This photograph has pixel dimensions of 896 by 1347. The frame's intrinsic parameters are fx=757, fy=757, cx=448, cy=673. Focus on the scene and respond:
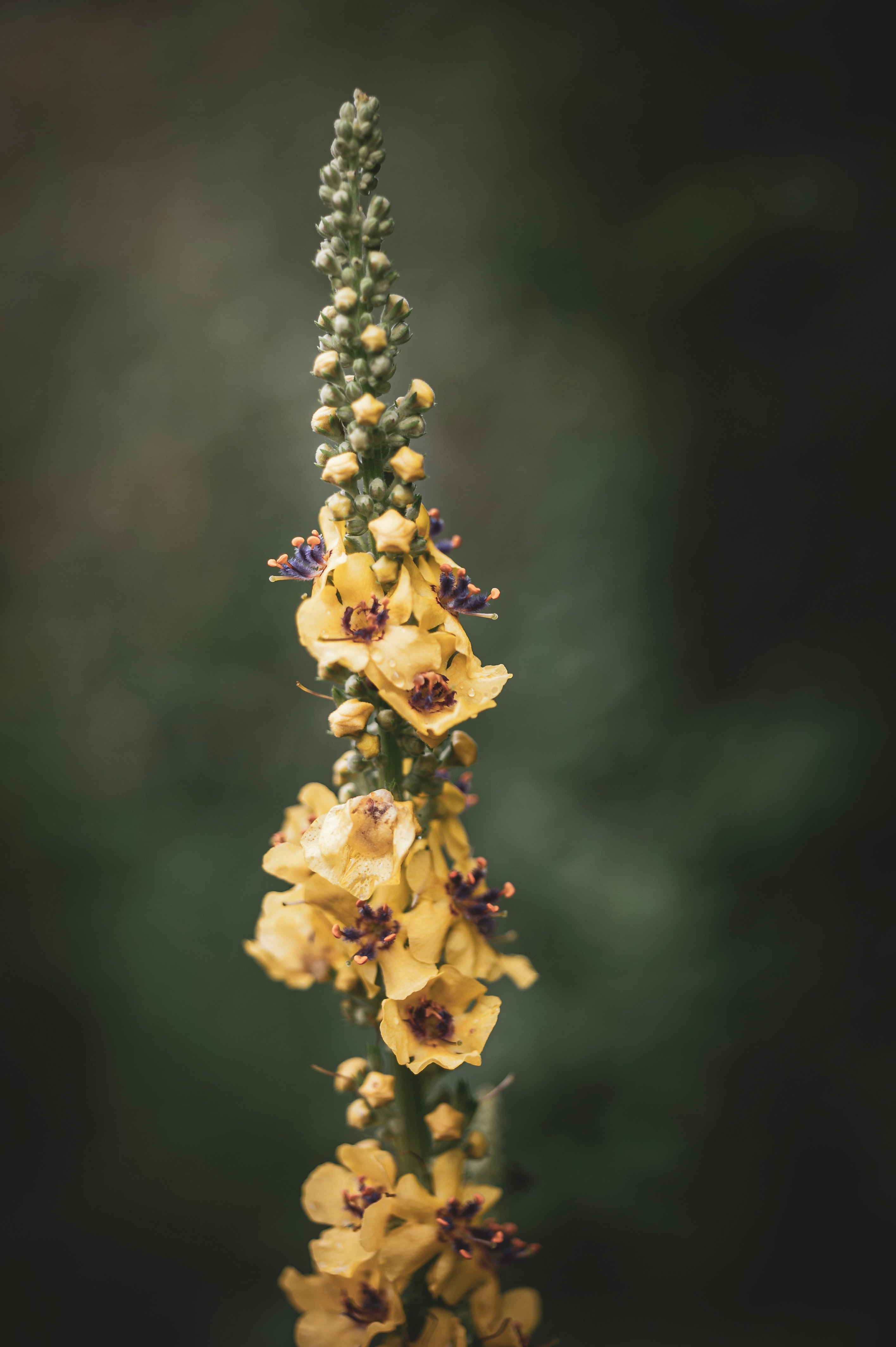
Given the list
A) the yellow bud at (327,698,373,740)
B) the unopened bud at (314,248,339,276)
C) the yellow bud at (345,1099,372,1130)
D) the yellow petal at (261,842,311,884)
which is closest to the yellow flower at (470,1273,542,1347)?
the yellow bud at (345,1099,372,1130)

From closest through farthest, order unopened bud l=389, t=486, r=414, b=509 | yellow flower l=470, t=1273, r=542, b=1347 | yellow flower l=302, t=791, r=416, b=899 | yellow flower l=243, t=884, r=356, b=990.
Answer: yellow flower l=302, t=791, r=416, b=899 → unopened bud l=389, t=486, r=414, b=509 → yellow flower l=470, t=1273, r=542, b=1347 → yellow flower l=243, t=884, r=356, b=990

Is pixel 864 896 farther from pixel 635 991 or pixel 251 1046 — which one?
pixel 251 1046

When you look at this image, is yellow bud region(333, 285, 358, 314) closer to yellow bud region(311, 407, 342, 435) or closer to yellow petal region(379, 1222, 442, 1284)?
yellow bud region(311, 407, 342, 435)

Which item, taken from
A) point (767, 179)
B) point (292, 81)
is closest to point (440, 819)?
point (767, 179)

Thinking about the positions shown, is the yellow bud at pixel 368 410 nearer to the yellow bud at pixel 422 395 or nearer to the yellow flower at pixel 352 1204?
the yellow bud at pixel 422 395

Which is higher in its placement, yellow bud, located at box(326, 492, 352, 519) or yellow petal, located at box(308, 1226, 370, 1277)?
yellow bud, located at box(326, 492, 352, 519)

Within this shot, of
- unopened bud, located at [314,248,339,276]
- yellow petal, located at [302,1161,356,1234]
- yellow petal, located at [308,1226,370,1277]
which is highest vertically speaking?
unopened bud, located at [314,248,339,276]

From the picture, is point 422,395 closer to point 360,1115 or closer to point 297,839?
point 297,839
